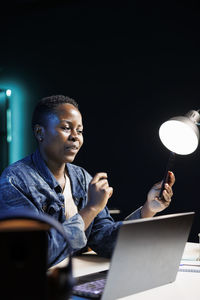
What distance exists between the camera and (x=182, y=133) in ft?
5.75

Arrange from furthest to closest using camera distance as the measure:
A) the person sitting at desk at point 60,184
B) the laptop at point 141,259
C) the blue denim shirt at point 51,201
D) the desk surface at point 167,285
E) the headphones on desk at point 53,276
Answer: the person sitting at desk at point 60,184, the blue denim shirt at point 51,201, the desk surface at point 167,285, the laptop at point 141,259, the headphones on desk at point 53,276

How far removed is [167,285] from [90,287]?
0.29 m

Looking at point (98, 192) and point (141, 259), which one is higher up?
point (98, 192)

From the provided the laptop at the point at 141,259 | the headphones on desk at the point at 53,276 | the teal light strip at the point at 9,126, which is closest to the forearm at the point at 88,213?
the laptop at the point at 141,259

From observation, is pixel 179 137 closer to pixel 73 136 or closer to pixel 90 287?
pixel 73 136

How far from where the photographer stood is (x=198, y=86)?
3.52 m

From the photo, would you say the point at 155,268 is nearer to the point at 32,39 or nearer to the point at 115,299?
the point at 115,299

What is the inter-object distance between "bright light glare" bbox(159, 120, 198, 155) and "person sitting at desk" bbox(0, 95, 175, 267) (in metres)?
0.18

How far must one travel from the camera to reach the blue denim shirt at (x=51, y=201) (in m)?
1.55

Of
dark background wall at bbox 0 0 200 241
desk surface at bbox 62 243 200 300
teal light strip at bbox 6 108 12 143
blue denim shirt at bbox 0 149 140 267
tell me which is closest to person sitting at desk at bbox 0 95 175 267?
blue denim shirt at bbox 0 149 140 267

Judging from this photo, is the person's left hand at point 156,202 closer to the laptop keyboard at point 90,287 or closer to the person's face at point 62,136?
the person's face at point 62,136

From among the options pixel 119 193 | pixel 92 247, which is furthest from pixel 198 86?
pixel 92 247

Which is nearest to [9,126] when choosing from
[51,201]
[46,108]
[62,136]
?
[46,108]

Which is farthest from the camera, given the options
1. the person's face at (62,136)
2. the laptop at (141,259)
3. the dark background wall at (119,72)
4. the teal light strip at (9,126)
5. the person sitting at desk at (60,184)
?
the teal light strip at (9,126)
